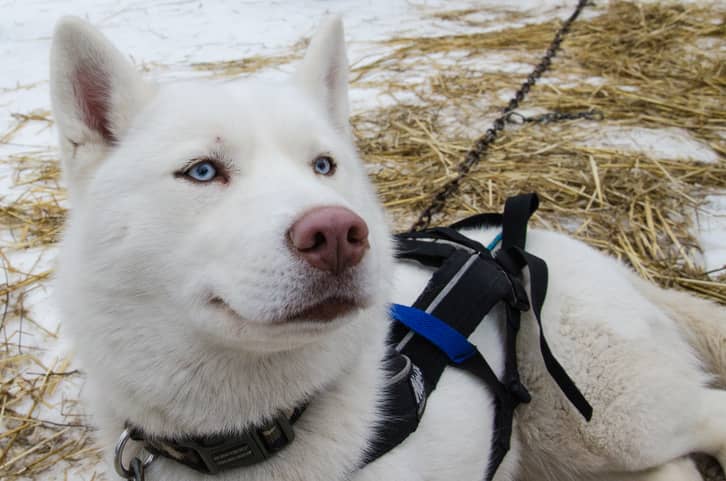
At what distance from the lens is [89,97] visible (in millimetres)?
1423

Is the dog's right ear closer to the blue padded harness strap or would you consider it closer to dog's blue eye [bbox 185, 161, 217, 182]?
dog's blue eye [bbox 185, 161, 217, 182]

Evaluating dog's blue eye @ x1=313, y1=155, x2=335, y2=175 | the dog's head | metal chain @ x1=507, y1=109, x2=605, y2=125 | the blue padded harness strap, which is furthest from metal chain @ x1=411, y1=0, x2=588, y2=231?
the dog's head

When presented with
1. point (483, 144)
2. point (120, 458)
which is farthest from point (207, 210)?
point (483, 144)

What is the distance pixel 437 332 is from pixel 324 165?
2.03 feet

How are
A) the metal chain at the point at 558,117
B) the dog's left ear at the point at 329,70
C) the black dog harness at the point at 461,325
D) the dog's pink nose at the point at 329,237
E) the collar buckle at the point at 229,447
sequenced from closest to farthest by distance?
1. the dog's pink nose at the point at 329,237
2. the collar buckle at the point at 229,447
3. the black dog harness at the point at 461,325
4. the dog's left ear at the point at 329,70
5. the metal chain at the point at 558,117

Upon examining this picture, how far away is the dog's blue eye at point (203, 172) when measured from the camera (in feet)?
4.14

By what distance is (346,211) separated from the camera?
1033 mm

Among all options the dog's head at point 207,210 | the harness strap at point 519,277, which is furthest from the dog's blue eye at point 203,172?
the harness strap at point 519,277

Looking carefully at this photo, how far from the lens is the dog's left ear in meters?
1.67

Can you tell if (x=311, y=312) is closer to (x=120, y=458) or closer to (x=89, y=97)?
(x=120, y=458)

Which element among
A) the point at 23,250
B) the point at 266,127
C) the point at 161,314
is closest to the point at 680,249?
the point at 266,127

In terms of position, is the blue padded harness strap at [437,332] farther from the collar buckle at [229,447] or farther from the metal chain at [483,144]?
the metal chain at [483,144]

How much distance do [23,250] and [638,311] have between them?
10.5ft

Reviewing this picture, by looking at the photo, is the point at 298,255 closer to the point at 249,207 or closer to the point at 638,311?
the point at 249,207
